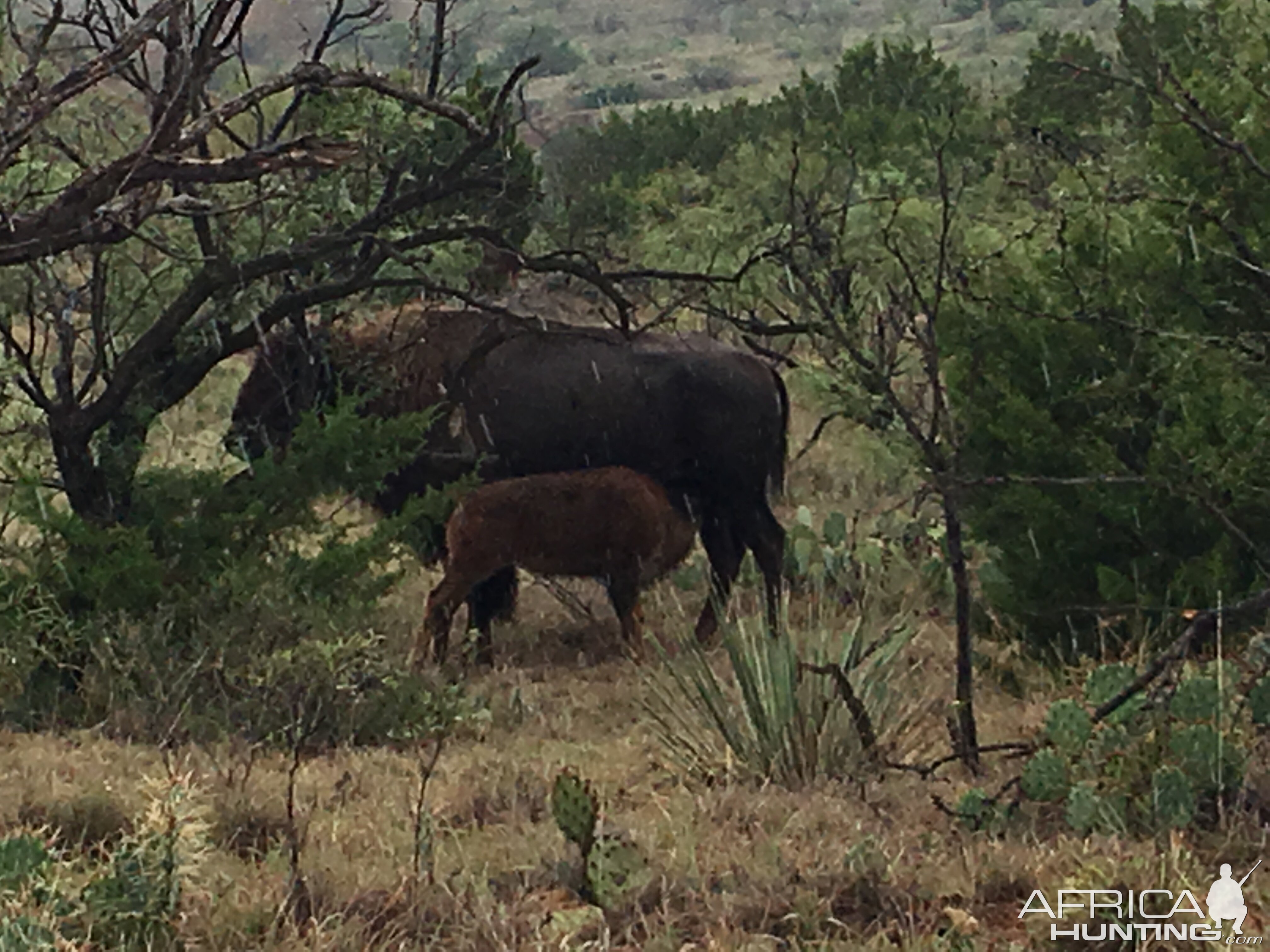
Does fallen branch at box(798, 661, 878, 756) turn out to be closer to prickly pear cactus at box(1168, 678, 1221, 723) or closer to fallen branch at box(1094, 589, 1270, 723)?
fallen branch at box(1094, 589, 1270, 723)

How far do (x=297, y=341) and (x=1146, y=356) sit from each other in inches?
171

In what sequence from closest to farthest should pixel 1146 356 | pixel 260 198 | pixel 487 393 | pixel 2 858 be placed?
pixel 2 858 < pixel 260 198 < pixel 1146 356 < pixel 487 393

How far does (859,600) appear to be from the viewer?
8.12m

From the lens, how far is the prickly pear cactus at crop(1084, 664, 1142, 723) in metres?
5.02

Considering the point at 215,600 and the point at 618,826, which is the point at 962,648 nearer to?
the point at 618,826

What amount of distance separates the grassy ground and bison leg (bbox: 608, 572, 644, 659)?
3.68ft

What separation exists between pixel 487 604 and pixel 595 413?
133cm

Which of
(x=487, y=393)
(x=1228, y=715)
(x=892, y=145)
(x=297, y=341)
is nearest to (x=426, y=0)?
(x=297, y=341)

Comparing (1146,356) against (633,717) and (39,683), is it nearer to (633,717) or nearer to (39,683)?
(633,717)

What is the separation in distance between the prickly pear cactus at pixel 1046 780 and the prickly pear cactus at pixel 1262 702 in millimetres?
614

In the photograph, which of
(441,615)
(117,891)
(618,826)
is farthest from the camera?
(441,615)

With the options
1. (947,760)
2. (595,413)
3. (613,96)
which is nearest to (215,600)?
(595,413)

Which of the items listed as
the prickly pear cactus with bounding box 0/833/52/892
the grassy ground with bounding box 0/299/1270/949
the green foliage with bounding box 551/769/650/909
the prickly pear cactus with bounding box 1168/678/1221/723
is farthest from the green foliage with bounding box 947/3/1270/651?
the prickly pear cactus with bounding box 0/833/52/892

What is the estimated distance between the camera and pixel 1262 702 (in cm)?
479
